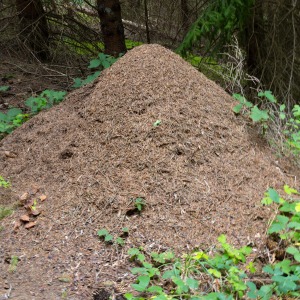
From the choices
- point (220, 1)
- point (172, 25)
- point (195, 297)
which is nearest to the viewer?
point (195, 297)

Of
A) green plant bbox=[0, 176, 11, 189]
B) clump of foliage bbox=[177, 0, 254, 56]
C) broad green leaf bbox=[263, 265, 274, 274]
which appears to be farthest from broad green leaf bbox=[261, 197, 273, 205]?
clump of foliage bbox=[177, 0, 254, 56]

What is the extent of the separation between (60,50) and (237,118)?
485 centimetres

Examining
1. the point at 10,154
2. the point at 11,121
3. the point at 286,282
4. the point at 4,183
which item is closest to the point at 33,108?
the point at 11,121

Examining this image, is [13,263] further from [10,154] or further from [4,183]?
[10,154]

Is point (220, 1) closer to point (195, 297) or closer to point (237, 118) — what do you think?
point (237, 118)

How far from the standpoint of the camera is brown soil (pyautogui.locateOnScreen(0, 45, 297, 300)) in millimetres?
3439

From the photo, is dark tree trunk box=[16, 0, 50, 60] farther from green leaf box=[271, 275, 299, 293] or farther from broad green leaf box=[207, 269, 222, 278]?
green leaf box=[271, 275, 299, 293]

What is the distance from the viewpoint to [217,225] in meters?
3.59

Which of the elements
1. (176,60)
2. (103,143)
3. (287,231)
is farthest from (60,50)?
(287,231)

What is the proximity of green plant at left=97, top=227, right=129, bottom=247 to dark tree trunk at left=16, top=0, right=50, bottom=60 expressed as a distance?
5.49 metres

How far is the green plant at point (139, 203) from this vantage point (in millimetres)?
3655

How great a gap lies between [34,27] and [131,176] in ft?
17.1

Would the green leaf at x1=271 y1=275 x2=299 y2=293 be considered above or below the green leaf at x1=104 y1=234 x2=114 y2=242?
above

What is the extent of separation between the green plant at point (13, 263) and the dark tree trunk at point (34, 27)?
5485 mm
